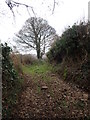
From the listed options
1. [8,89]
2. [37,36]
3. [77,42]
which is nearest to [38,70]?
[77,42]

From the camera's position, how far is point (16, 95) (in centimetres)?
662

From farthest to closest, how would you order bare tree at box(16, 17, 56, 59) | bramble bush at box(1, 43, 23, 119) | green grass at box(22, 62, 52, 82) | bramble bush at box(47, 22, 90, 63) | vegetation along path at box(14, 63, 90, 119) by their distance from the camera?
bare tree at box(16, 17, 56, 59)
green grass at box(22, 62, 52, 82)
bramble bush at box(47, 22, 90, 63)
vegetation along path at box(14, 63, 90, 119)
bramble bush at box(1, 43, 23, 119)

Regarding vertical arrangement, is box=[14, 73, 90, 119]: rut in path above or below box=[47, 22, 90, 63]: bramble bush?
below

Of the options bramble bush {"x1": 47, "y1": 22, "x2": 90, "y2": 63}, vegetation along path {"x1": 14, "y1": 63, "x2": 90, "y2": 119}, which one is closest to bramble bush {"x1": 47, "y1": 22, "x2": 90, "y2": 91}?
bramble bush {"x1": 47, "y1": 22, "x2": 90, "y2": 63}

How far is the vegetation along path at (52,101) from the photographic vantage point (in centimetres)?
576

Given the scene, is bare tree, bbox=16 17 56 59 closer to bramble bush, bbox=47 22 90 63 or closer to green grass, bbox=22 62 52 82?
green grass, bbox=22 62 52 82

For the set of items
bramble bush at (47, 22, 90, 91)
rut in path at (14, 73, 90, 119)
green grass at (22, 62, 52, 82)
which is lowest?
rut in path at (14, 73, 90, 119)

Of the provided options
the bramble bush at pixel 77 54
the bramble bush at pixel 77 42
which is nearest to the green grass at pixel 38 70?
the bramble bush at pixel 77 54

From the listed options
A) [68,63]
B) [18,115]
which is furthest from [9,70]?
[68,63]

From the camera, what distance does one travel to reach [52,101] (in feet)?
21.9

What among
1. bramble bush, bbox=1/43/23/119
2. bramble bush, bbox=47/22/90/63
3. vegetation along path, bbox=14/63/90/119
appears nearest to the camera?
bramble bush, bbox=1/43/23/119

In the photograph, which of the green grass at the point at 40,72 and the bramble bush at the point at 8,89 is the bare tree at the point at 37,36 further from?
the bramble bush at the point at 8,89

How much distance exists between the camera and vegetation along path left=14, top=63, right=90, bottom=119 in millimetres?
5760

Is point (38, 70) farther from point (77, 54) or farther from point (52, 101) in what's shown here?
point (52, 101)
